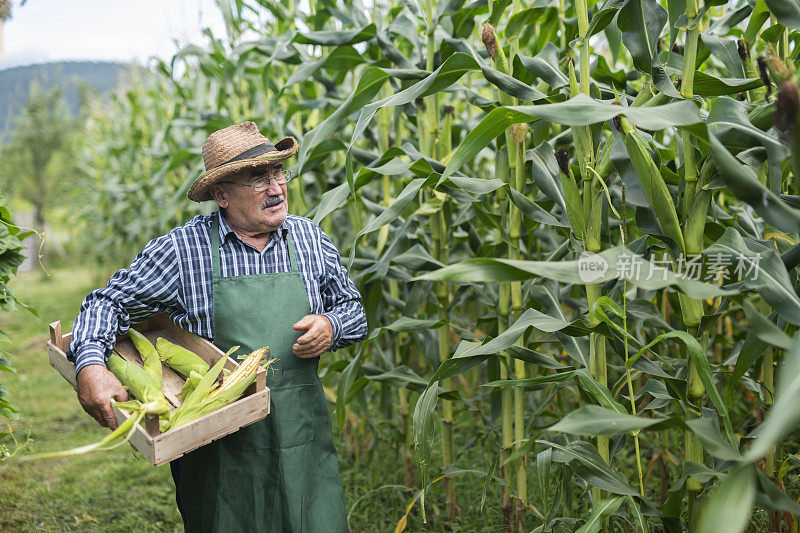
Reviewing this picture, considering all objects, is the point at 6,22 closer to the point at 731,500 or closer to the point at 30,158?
the point at 731,500

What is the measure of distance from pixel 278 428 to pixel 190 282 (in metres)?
0.51

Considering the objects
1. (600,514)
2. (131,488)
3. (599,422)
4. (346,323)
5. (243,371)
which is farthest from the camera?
(131,488)

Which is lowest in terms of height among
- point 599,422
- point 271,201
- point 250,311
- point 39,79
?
point 599,422

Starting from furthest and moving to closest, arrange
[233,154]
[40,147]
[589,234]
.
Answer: [40,147] → [233,154] → [589,234]

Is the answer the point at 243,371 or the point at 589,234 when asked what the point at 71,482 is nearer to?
the point at 243,371

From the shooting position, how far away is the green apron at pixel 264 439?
1734 millimetres

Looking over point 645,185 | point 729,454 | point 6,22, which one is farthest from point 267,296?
point 6,22

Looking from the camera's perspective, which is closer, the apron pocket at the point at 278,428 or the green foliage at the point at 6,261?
the apron pocket at the point at 278,428

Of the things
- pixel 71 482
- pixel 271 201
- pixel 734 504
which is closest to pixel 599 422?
pixel 734 504

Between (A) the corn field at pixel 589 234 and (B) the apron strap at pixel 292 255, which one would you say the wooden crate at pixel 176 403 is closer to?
(B) the apron strap at pixel 292 255

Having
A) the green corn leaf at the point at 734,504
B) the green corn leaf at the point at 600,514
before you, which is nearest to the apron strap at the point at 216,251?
the green corn leaf at the point at 600,514

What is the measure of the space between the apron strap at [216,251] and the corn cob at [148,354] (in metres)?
0.28

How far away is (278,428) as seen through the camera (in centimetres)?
177

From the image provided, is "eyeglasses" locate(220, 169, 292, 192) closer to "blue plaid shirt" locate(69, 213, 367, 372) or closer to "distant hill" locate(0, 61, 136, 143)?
"blue plaid shirt" locate(69, 213, 367, 372)
